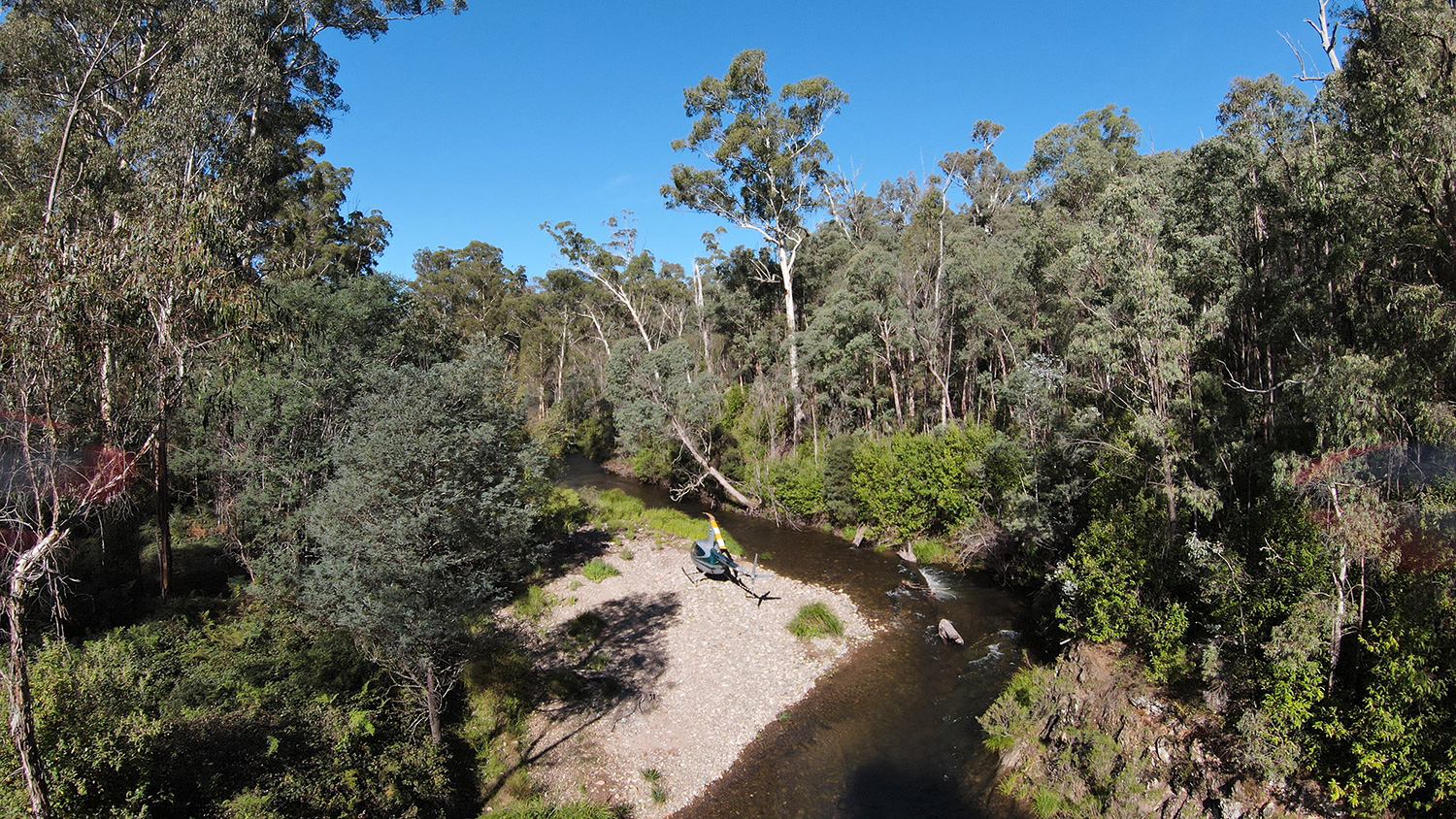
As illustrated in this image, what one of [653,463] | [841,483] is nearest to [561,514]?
[653,463]

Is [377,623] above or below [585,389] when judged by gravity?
below

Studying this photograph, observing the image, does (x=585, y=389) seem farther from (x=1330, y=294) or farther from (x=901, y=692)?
(x=1330, y=294)

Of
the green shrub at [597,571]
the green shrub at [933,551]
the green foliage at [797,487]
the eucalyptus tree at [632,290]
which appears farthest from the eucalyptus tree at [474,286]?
the green shrub at [933,551]

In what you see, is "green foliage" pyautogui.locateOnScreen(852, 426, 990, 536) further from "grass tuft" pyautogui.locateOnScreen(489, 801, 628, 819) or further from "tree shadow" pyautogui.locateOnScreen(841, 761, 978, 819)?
"grass tuft" pyautogui.locateOnScreen(489, 801, 628, 819)

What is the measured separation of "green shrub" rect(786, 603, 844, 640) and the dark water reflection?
1.04m

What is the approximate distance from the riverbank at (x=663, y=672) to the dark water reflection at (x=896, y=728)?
0.55 meters

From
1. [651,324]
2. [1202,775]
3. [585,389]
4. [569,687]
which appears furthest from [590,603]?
[585,389]

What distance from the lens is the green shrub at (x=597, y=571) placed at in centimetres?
2109

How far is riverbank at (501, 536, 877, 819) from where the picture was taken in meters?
12.2

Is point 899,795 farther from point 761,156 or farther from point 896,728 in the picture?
point 761,156

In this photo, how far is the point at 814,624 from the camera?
59.3ft

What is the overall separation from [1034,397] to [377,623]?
59.5ft

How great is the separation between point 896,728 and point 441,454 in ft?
35.4

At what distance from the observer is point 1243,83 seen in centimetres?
1302
